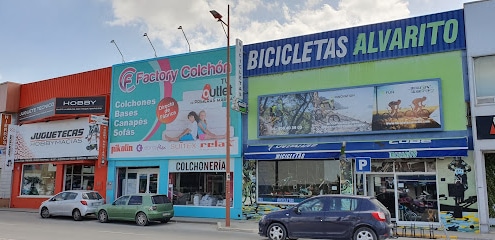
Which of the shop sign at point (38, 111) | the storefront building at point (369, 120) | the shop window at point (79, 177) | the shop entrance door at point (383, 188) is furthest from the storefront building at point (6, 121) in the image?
the shop entrance door at point (383, 188)

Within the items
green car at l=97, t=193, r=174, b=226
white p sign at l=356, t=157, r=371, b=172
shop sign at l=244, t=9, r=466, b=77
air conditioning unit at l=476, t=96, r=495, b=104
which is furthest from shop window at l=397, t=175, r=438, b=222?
green car at l=97, t=193, r=174, b=226

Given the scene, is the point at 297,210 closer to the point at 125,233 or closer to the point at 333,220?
the point at 333,220

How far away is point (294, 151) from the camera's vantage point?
1858cm

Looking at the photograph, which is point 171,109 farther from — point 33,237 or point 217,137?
point 33,237

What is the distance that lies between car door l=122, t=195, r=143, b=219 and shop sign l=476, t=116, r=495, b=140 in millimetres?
14009

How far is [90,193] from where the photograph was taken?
21.1m

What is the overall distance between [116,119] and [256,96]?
29.7 feet

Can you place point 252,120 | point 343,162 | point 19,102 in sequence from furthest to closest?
point 19,102, point 252,120, point 343,162

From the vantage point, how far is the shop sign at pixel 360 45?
16.7 metres

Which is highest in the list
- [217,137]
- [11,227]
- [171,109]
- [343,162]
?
[171,109]

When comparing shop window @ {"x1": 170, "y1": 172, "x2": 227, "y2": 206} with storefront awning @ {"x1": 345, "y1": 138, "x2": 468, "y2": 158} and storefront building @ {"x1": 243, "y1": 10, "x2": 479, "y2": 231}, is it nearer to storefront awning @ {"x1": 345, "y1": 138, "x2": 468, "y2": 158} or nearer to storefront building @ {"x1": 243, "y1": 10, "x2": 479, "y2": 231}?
storefront building @ {"x1": 243, "y1": 10, "x2": 479, "y2": 231}

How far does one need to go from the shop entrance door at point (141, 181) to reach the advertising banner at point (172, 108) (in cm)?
100

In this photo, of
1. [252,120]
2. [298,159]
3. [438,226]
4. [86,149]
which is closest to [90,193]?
[86,149]

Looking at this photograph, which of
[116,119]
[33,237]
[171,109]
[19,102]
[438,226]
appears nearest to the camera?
[33,237]
